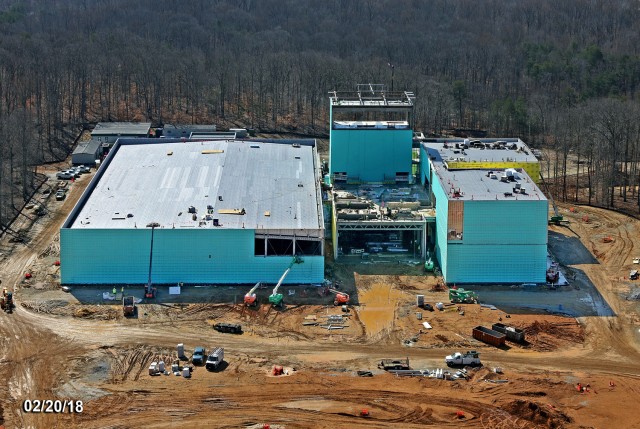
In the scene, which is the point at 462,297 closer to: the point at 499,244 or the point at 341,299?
the point at 499,244

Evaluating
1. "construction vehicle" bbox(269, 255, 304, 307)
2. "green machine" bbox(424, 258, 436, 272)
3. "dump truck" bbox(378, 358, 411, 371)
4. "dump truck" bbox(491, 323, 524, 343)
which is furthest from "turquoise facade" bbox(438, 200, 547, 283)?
"dump truck" bbox(378, 358, 411, 371)

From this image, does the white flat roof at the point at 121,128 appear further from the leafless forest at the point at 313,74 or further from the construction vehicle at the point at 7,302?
the construction vehicle at the point at 7,302

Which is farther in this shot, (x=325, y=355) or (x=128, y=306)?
(x=128, y=306)

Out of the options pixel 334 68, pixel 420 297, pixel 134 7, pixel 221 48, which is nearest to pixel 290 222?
pixel 420 297

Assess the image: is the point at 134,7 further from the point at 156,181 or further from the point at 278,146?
the point at 156,181

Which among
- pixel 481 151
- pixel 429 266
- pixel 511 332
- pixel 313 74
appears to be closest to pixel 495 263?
pixel 429 266

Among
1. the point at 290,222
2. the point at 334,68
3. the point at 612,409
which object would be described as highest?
the point at 334,68
